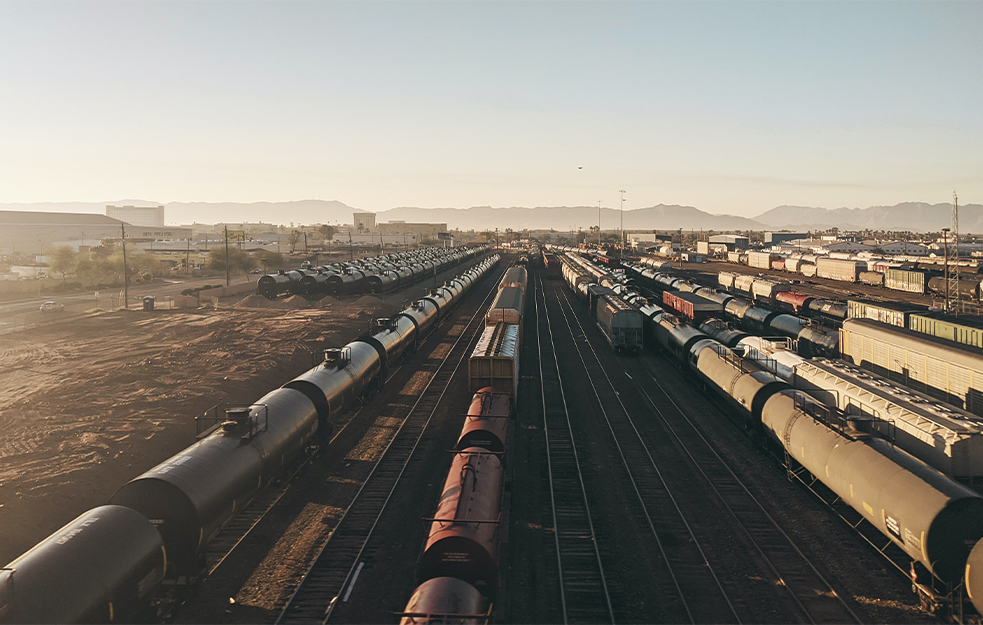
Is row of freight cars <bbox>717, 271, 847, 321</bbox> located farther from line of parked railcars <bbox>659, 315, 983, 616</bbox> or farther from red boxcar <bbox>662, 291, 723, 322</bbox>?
line of parked railcars <bbox>659, 315, 983, 616</bbox>

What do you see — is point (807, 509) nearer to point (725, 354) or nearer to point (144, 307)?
point (725, 354)

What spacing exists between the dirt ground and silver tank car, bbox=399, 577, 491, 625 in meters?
13.0

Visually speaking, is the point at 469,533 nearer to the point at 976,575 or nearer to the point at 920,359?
the point at 976,575

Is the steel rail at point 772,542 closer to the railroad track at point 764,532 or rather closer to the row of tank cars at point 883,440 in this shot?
the railroad track at point 764,532

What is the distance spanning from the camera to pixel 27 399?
2831 centimetres

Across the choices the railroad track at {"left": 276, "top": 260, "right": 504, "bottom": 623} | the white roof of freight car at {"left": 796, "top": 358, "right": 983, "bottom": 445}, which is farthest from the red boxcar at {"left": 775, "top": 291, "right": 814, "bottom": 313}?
the railroad track at {"left": 276, "top": 260, "right": 504, "bottom": 623}

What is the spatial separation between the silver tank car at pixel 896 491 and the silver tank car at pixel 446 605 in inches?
442

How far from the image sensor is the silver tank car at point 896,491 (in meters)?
13.4

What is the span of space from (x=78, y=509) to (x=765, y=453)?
2608 centimetres

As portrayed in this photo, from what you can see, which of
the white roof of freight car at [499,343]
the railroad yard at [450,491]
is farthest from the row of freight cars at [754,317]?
the white roof of freight car at [499,343]

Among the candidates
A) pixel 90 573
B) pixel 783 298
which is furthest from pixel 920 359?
pixel 90 573

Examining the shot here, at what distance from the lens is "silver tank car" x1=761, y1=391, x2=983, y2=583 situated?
1336cm

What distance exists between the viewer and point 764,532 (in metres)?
17.7

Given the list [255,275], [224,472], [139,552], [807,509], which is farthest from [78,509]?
[255,275]
